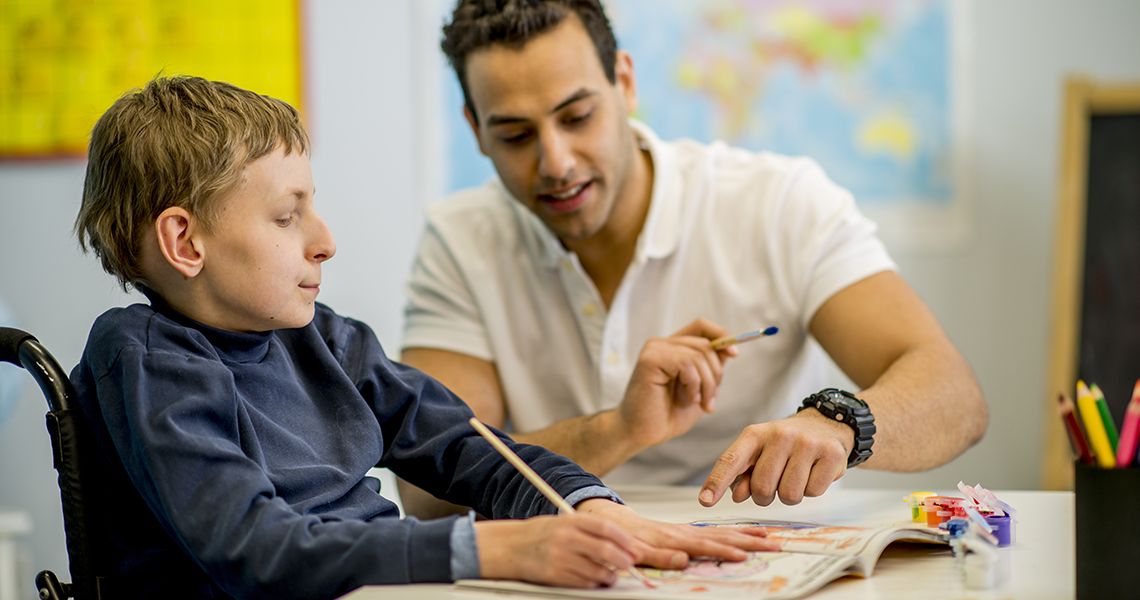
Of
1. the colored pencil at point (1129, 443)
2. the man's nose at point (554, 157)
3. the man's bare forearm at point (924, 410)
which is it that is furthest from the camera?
the man's nose at point (554, 157)

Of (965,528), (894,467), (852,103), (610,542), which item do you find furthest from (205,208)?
(852,103)

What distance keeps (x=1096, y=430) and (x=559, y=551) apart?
37 cm

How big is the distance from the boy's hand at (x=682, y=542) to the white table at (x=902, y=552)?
0.08 meters

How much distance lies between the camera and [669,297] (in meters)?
1.86

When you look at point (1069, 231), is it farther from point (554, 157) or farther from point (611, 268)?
point (554, 157)

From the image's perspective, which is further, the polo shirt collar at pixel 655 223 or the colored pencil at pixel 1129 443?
the polo shirt collar at pixel 655 223

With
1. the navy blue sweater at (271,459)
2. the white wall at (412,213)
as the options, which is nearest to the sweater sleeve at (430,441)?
the navy blue sweater at (271,459)

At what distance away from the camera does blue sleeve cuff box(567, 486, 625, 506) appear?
108cm

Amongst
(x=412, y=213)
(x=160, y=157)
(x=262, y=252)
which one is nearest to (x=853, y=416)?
(x=262, y=252)

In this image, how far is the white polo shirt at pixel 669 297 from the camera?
5.99 ft

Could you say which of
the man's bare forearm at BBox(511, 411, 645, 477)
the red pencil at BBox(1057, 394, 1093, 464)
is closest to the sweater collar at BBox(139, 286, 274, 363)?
the man's bare forearm at BBox(511, 411, 645, 477)

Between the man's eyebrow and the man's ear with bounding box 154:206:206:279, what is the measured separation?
2.41ft

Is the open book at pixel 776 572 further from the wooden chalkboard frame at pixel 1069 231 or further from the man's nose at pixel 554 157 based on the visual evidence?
the wooden chalkboard frame at pixel 1069 231

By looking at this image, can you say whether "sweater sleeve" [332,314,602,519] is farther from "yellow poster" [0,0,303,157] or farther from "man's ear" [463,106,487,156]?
"yellow poster" [0,0,303,157]
